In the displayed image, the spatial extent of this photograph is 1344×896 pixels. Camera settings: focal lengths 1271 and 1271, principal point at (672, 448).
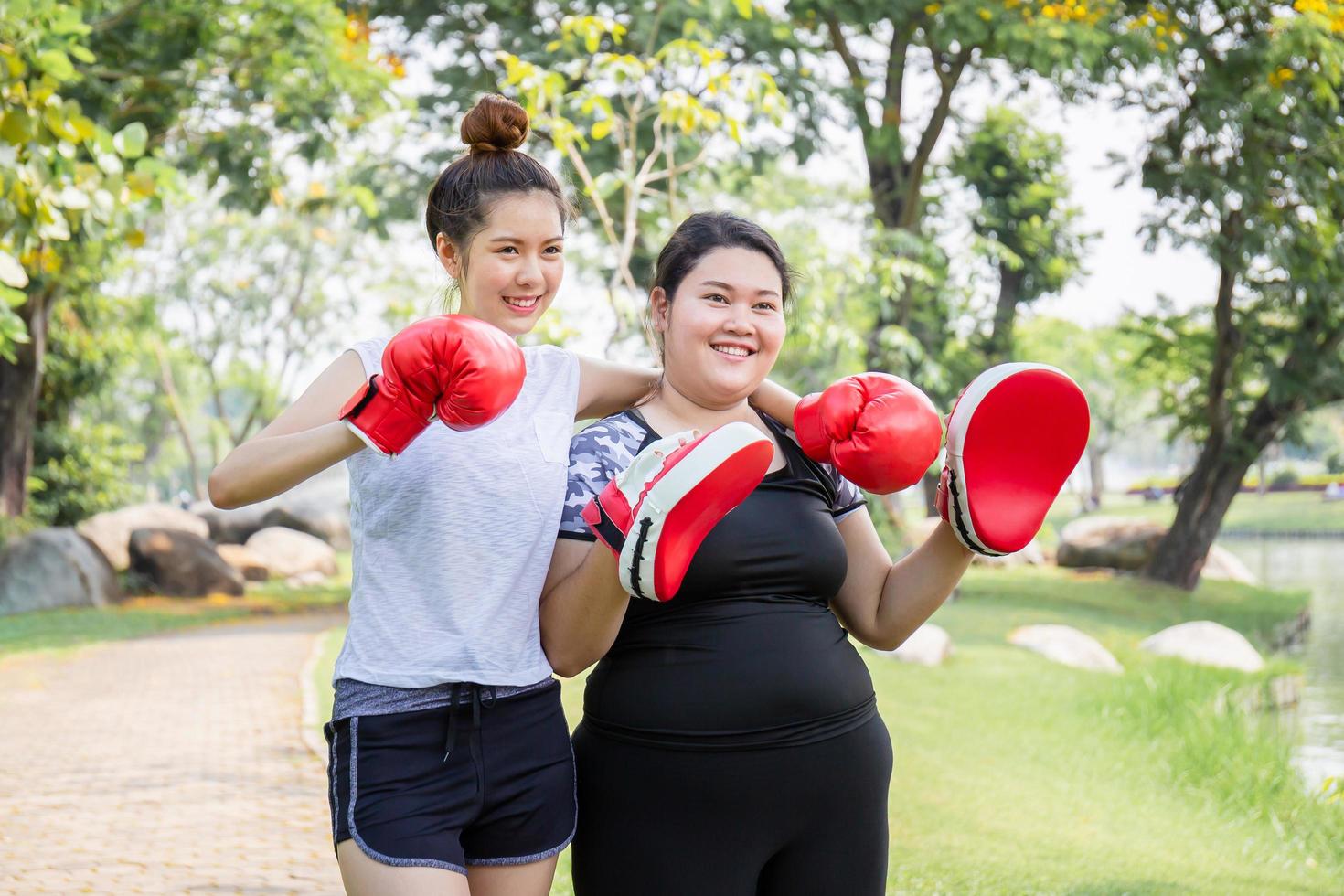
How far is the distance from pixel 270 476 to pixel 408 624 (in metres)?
0.30

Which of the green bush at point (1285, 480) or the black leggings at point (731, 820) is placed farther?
the green bush at point (1285, 480)

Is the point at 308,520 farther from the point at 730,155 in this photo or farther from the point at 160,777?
the point at 160,777

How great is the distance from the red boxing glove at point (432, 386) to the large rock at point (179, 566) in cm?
1264

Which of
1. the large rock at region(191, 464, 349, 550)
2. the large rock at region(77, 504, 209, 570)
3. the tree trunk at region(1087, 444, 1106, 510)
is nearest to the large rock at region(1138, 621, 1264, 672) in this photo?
the large rock at region(77, 504, 209, 570)

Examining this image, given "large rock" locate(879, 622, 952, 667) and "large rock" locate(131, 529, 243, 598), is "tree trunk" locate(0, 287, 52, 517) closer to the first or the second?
"large rock" locate(131, 529, 243, 598)

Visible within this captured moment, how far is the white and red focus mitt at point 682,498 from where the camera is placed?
1.57 m

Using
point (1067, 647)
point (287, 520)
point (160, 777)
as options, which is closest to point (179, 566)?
point (287, 520)

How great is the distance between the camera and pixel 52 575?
39.7 feet

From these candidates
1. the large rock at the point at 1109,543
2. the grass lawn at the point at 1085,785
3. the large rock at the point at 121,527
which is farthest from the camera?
the large rock at the point at 1109,543

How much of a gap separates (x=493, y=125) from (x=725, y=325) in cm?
50

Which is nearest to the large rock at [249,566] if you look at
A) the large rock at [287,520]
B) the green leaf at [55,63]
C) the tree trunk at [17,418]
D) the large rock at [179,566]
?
Answer: the large rock at [179,566]

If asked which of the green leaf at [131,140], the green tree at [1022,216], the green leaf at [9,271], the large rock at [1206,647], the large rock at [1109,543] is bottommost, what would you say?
the large rock at [1109,543]

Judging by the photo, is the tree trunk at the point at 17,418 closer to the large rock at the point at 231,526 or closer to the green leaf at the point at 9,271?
the large rock at the point at 231,526

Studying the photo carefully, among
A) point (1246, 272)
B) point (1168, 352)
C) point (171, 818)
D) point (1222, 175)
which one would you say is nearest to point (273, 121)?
point (171, 818)
